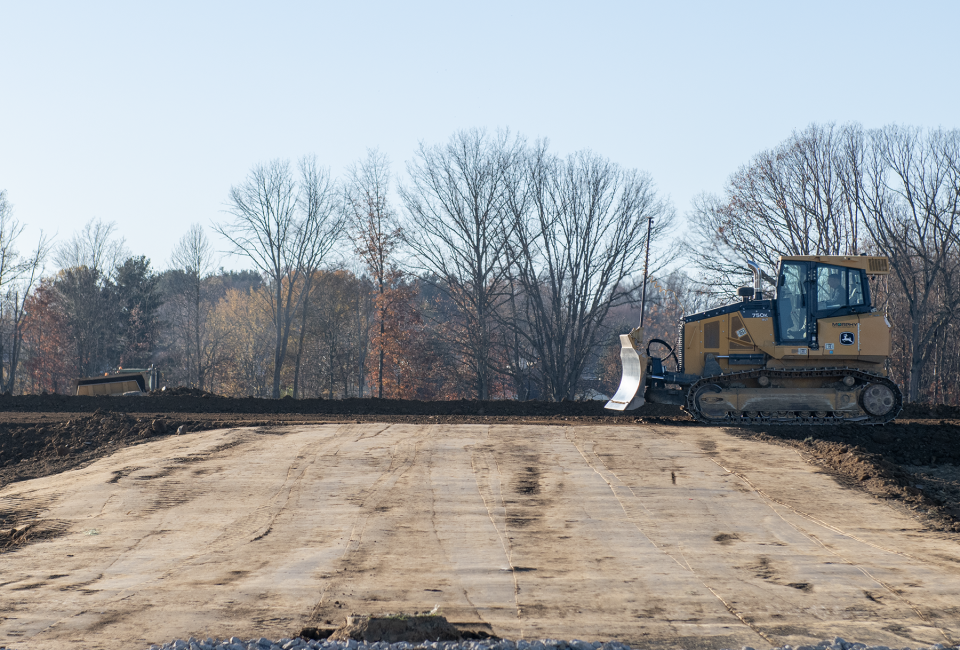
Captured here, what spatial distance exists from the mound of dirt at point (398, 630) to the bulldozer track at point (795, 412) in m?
12.5

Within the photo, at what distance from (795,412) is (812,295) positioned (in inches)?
101

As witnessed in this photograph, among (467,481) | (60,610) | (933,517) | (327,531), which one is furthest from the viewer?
(467,481)

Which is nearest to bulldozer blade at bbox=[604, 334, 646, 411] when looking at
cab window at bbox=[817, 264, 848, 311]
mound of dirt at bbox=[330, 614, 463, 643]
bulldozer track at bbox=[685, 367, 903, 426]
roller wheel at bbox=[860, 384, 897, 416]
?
→ bulldozer track at bbox=[685, 367, 903, 426]

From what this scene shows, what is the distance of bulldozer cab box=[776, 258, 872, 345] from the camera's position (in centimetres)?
1650

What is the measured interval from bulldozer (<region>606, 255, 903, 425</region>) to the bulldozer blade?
29 mm

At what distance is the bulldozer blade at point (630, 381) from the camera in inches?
666

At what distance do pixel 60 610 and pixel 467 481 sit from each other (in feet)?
20.1

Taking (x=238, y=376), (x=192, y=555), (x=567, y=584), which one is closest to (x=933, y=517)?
(x=567, y=584)

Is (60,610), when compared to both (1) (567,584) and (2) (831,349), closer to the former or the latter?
(1) (567,584)

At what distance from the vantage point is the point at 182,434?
16.3m

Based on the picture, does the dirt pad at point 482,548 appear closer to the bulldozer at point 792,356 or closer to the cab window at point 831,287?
the bulldozer at point 792,356

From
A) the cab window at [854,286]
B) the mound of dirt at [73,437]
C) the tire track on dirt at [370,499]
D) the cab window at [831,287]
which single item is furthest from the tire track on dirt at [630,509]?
the mound of dirt at [73,437]

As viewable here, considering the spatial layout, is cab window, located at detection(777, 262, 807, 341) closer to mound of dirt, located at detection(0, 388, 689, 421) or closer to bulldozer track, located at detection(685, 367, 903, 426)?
bulldozer track, located at detection(685, 367, 903, 426)

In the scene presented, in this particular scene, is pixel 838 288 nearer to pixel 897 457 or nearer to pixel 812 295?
pixel 812 295
